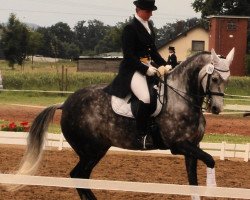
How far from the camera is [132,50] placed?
24.5 ft

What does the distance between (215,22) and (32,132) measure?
151ft

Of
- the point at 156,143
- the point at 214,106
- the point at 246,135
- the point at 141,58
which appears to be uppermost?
the point at 141,58

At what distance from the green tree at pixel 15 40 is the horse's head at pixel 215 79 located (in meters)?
45.9

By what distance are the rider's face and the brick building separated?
147ft

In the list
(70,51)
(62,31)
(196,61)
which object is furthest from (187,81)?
(62,31)

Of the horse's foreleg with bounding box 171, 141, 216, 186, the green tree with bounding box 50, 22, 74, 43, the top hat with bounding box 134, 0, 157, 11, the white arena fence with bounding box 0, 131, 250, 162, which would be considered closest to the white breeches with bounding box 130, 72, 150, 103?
the horse's foreleg with bounding box 171, 141, 216, 186

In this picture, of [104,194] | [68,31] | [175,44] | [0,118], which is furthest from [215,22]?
[68,31]

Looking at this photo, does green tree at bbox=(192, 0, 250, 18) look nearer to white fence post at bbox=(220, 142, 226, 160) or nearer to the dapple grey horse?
white fence post at bbox=(220, 142, 226, 160)

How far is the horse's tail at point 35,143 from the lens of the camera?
25.7 ft

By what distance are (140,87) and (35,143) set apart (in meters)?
1.71

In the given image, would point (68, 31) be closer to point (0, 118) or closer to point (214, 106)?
point (0, 118)

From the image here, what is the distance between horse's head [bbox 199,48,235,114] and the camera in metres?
7.07

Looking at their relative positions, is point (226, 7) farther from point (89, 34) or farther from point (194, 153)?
point (89, 34)

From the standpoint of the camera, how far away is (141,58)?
24.7 ft
